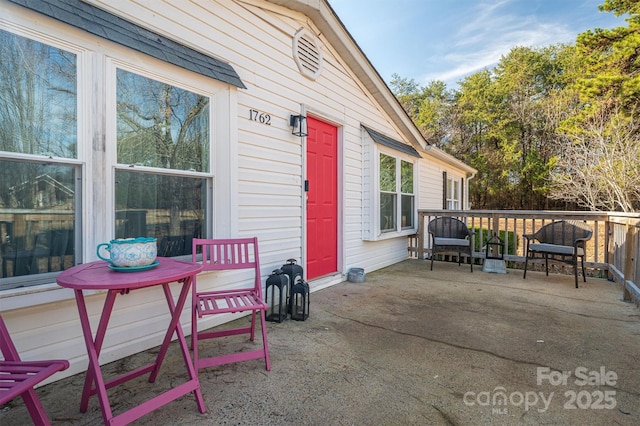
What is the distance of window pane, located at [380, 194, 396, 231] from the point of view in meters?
5.67

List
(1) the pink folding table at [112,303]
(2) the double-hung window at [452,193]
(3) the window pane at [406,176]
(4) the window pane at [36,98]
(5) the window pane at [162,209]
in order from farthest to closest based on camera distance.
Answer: (2) the double-hung window at [452,193] → (3) the window pane at [406,176] → (5) the window pane at [162,209] → (4) the window pane at [36,98] → (1) the pink folding table at [112,303]

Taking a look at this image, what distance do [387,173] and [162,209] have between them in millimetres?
4117

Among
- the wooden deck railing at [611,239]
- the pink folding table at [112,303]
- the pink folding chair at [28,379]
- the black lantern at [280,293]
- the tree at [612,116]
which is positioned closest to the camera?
the pink folding chair at [28,379]

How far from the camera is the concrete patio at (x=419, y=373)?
5.68 feet

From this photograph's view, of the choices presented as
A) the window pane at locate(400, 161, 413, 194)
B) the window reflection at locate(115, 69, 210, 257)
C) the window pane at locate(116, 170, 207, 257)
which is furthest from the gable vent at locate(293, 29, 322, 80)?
the window pane at locate(400, 161, 413, 194)

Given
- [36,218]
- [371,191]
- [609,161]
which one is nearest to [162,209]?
[36,218]

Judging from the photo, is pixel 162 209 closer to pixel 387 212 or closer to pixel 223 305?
pixel 223 305

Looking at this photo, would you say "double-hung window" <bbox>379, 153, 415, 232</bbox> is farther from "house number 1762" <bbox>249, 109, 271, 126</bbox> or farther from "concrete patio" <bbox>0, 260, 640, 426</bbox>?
"house number 1762" <bbox>249, 109, 271, 126</bbox>

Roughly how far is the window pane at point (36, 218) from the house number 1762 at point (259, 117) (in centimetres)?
171

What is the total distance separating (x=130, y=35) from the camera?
234 cm

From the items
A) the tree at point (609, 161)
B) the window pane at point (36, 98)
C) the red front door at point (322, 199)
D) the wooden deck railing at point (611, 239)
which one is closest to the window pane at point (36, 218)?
the window pane at point (36, 98)

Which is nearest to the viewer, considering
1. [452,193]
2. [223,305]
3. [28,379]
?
[28,379]

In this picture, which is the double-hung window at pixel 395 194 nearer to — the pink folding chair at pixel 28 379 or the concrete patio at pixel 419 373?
the concrete patio at pixel 419 373

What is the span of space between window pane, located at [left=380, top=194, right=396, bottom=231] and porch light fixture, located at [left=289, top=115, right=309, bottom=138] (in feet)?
7.29
